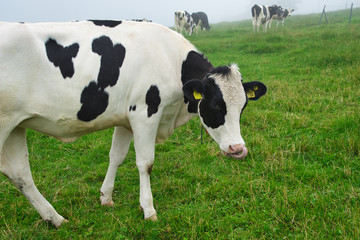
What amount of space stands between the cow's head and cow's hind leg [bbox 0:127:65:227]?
5.82 feet

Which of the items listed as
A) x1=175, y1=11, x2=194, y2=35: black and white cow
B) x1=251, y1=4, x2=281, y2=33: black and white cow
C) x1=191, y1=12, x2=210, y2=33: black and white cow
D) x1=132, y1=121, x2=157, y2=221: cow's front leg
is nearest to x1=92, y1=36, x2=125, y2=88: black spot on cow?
x1=132, y1=121, x2=157, y2=221: cow's front leg

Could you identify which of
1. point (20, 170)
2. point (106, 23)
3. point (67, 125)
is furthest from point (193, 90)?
point (20, 170)

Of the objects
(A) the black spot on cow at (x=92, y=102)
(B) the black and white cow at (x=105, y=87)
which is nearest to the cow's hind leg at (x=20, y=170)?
(B) the black and white cow at (x=105, y=87)

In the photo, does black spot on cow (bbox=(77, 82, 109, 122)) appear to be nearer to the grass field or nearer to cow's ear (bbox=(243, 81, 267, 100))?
the grass field

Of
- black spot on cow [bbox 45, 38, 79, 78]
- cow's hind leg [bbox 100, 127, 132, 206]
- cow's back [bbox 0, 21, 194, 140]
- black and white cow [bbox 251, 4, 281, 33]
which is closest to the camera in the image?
cow's back [bbox 0, 21, 194, 140]

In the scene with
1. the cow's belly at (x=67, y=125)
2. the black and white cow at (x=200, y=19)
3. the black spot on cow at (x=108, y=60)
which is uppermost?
the black spot on cow at (x=108, y=60)

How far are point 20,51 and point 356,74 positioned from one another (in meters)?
6.90

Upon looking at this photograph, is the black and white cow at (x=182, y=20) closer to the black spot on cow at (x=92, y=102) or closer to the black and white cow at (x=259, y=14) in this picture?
the black and white cow at (x=259, y=14)

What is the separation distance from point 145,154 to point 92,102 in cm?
78

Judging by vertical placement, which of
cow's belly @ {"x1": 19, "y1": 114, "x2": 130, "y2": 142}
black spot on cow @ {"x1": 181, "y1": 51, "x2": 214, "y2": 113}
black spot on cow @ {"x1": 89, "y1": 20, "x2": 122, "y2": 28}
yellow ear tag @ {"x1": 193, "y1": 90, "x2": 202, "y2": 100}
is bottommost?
cow's belly @ {"x1": 19, "y1": 114, "x2": 130, "y2": 142}

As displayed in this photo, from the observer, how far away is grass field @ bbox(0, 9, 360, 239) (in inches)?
120

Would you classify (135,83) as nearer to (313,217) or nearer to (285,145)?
(313,217)

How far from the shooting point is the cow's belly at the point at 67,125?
305cm

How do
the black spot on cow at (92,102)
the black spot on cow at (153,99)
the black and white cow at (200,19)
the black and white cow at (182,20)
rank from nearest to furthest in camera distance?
the black spot on cow at (92,102) → the black spot on cow at (153,99) → the black and white cow at (182,20) → the black and white cow at (200,19)
